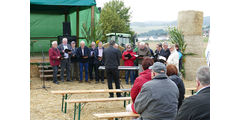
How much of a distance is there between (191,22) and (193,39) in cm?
80

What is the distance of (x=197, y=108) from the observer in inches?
90.7

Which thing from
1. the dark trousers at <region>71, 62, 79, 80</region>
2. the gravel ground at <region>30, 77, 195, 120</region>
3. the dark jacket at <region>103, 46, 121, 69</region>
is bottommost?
the gravel ground at <region>30, 77, 195, 120</region>

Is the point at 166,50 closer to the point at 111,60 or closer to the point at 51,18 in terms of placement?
the point at 111,60

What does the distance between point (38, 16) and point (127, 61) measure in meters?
7.35

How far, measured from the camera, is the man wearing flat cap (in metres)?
3.43

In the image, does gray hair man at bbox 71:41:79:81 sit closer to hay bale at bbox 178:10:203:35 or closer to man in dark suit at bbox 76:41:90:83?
man in dark suit at bbox 76:41:90:83

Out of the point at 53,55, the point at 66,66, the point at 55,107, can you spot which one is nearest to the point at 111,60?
the point at 55,107

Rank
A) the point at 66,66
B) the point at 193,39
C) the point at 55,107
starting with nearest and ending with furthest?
1. the point at 55,107
2. the point at 66,66
3. the point at 193,39

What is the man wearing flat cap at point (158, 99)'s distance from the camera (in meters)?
3.43

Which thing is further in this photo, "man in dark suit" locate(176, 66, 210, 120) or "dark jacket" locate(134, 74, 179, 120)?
"dark jacket" locate(134, 74, 179, 120)

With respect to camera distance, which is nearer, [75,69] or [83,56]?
[83,56]

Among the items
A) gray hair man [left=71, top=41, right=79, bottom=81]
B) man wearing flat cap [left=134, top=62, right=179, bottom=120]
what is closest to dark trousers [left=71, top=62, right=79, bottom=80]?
gray hair man [left=71, top=41, right=79, bottom=81]

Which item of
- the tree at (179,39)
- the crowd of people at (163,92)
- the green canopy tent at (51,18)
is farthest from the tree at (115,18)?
the crowd of people at (163,92)
